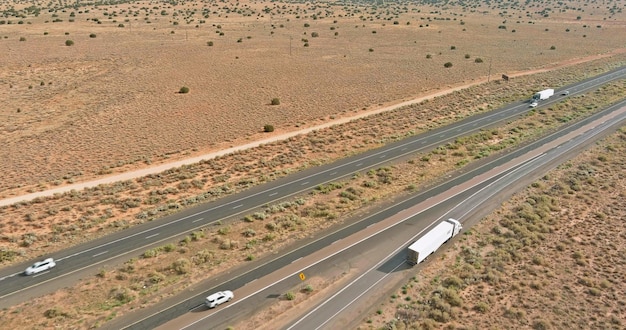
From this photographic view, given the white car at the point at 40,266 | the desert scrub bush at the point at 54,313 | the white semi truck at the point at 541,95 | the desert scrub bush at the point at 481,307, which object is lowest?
the desert scrub bush at the point at 481,307

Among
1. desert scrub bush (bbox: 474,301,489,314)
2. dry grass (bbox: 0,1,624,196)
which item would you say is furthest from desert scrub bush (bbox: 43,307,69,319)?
desert scrub bush (bbox: 474,301,489,314)

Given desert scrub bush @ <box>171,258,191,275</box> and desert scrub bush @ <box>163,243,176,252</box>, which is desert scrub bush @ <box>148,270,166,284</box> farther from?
desert scrub bush @ <box>163,243,176,252</box>

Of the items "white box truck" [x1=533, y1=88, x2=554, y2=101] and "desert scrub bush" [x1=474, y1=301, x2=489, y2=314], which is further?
"white box truck" [x1=533, y1=88, x2=554, y2=101]

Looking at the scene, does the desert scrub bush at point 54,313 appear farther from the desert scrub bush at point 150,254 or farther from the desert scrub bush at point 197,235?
the desert scrub bush at point 197,235

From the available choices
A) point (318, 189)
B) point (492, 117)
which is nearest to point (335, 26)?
point (492, 117)

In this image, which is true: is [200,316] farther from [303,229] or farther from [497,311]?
[497,311]

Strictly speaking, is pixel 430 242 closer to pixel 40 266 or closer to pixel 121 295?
pixel 121 295

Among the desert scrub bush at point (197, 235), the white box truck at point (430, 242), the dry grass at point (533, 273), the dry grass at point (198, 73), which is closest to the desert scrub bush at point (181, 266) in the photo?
the desert scrub bush at point (197, 235)
